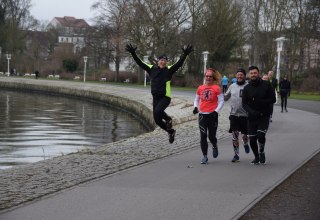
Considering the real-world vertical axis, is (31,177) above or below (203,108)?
below

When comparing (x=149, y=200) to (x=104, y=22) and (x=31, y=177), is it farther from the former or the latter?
(x=104, y=22)

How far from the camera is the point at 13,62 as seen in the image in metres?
82.7

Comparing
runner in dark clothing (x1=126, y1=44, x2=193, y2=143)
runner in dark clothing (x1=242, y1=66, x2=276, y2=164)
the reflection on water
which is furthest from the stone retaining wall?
the reflection on water

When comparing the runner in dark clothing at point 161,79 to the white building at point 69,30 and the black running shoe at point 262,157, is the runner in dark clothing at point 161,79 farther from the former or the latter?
the white building at point 69,30

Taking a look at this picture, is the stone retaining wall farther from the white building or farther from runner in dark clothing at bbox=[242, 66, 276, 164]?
the white building

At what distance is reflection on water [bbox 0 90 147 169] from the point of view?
1507 cm

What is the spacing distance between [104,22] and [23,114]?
42.2m

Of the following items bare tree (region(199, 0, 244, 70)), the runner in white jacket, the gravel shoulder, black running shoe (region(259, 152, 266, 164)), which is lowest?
the gravel shoulder

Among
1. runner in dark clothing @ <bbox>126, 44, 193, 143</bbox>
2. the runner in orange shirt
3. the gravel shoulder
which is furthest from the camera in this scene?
runner in dark clothing @ <bbox>126, 44, 193, 143</bbox>

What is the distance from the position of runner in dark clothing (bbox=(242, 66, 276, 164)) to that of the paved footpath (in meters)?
0.69

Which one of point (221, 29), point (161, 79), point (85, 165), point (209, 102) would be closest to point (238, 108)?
point (209, 102)

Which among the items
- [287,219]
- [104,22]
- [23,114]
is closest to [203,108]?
[287,219]

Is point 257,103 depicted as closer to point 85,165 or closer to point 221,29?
point 85,165

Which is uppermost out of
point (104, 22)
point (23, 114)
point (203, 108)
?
point (104, 22)
